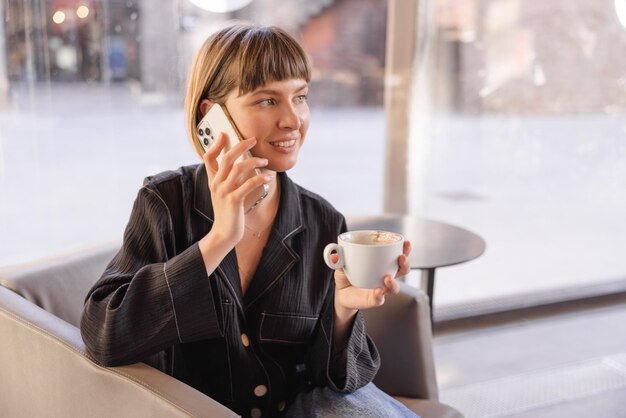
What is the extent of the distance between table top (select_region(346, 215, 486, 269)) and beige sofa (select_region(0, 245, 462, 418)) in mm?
251

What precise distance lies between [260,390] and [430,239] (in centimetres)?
103

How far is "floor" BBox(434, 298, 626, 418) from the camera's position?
252 cm

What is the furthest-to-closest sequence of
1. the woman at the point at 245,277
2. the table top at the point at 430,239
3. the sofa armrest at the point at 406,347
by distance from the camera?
1. the table top at the point at 430,239
2. the sofa armrest at the point at 406,347
3. the woman at the point at 245,277

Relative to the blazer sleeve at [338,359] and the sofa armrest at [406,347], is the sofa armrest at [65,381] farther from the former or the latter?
the sofa armrest at [406,347]

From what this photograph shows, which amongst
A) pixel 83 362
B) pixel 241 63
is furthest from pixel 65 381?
pixel 241 63

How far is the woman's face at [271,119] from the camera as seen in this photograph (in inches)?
49.2

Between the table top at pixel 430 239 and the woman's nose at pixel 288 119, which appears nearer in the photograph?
the woman's nose at pixel 288 119

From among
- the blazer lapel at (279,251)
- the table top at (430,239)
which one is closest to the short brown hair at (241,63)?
the blazer lapel at (279,251)

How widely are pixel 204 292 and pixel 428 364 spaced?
2.53ft

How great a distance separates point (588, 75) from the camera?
11.0 ft

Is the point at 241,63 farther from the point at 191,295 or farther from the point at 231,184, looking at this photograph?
the point at 191,295

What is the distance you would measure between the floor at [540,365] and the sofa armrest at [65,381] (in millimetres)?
1583

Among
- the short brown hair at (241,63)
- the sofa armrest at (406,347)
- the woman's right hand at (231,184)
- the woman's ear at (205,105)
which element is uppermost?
the short brown hair at (241,63)

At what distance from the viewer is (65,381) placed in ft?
4.31
